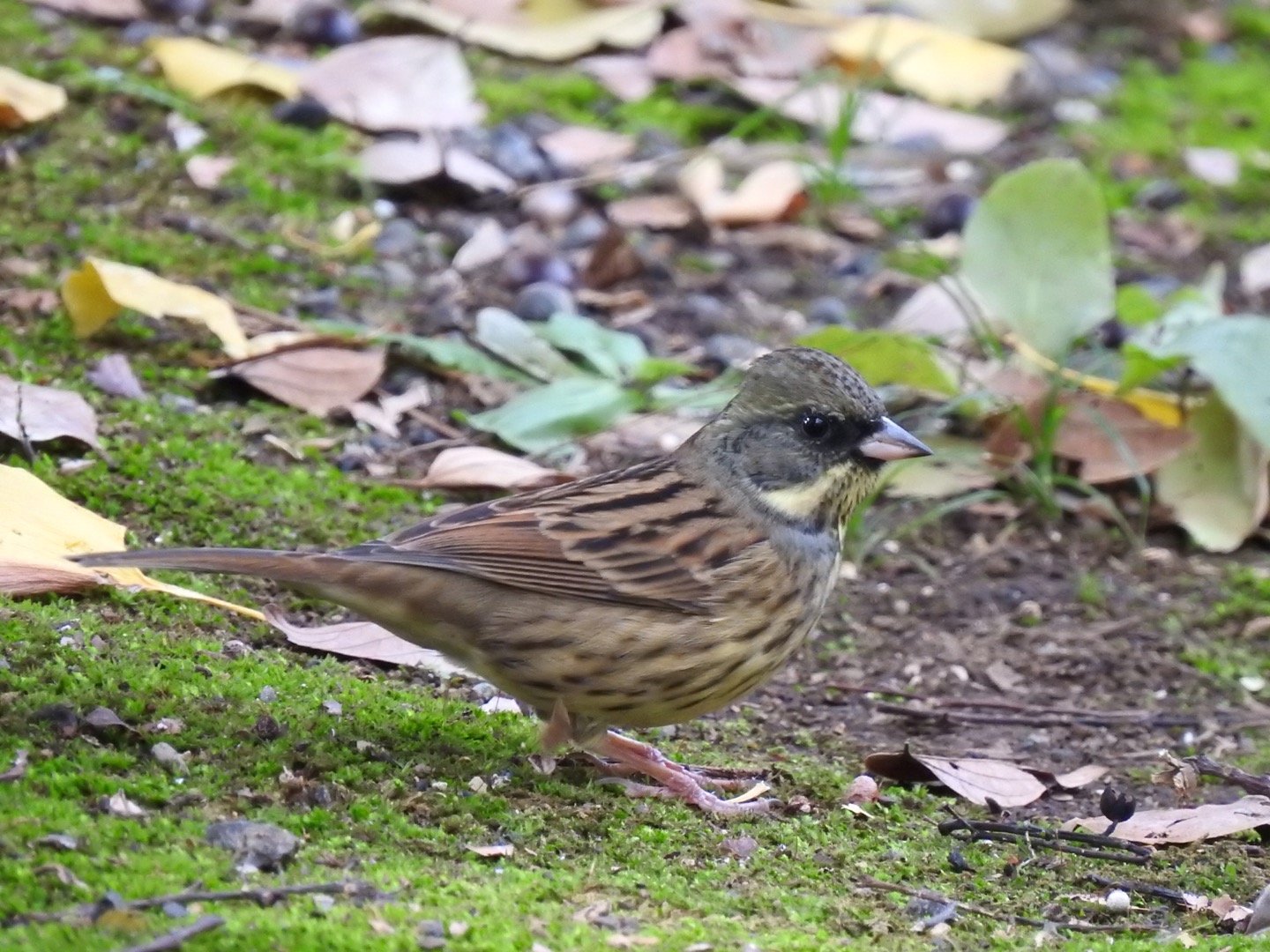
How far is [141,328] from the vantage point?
17.9ft

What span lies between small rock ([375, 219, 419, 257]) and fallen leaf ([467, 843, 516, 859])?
3459 mm

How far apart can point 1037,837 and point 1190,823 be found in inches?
14.3

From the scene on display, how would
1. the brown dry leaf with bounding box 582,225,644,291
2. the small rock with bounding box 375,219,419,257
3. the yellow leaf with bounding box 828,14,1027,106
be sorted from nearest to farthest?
1. the small rock with bounding box 375,219,419,257
2. the brown dry leaf with bounding box 582,225,644,291
3. the yellow leaf with bounding box 828,14,1027,106

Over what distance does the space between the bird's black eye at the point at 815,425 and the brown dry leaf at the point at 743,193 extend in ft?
10.0

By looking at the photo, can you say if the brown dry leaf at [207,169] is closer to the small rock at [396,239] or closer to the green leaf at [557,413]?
the small rock at [396,239]

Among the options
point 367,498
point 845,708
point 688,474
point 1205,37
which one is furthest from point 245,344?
point 1205,37

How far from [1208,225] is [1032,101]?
1.27 m

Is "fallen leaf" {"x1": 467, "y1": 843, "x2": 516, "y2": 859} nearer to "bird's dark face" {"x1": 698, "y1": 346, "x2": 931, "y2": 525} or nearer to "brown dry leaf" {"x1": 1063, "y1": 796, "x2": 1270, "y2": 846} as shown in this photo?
"bird's dark face" {"x1": 698, "y1": 346, "x2": 931, "y2": 525}

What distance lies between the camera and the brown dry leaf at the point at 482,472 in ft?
16.9

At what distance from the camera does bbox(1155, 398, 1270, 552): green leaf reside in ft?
18.8

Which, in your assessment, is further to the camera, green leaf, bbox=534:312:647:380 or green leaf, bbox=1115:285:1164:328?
green leaf, bbox=1115:285:1164:328

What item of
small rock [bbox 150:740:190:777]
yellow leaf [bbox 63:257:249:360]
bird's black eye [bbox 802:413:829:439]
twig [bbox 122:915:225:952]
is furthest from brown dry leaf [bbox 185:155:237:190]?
twig [bbox 122:915:225:952]

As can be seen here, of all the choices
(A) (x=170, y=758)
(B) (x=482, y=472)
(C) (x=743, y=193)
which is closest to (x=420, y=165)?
(C) (x=743, y=193)

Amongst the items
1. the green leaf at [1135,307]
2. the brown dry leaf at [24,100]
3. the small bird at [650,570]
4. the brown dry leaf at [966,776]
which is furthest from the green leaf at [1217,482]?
the brown dry leaf at [24,100]
